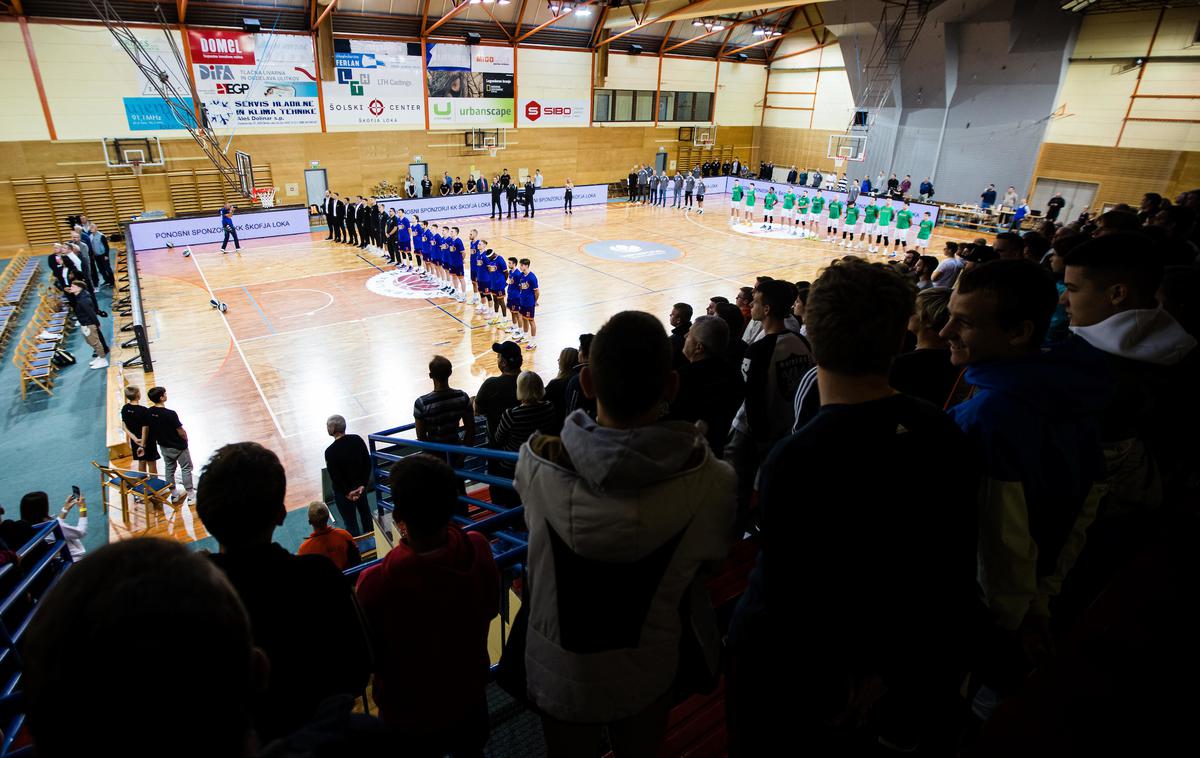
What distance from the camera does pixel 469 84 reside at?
26.9 metres

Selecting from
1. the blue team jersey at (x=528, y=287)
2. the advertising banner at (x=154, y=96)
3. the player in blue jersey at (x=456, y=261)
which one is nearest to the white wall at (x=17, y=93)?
the advertising banner at (x=154, y=96)

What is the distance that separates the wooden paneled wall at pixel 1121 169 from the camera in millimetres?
20859

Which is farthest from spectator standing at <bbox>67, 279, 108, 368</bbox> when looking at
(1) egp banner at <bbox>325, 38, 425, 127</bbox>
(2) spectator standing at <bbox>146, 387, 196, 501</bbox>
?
(1) egp banner at <bbox>325, 38, 425, 127</bbox>

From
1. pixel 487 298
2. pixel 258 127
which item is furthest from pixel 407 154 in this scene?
pixel 487 298

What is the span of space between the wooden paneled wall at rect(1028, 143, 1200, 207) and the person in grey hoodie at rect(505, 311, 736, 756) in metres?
27.9

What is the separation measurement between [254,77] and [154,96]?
3181mm

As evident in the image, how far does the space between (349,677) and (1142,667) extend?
10.5 ft

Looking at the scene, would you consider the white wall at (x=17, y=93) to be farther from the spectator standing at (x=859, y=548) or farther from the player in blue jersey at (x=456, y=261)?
the spectator standing at (x=859, y=548)

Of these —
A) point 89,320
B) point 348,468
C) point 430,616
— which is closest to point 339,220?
point 89,320

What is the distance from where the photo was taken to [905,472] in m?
1.58

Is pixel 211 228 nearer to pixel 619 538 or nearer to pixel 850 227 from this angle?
pixel 850 227

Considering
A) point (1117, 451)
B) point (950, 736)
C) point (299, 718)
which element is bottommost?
point (950, 736)

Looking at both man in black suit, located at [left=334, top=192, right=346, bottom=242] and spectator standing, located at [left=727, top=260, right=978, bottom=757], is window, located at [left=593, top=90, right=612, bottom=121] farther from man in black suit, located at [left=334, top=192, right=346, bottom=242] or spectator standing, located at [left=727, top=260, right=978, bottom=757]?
spectator standing, located at [left=727, top=260, right=978, bottom=757]

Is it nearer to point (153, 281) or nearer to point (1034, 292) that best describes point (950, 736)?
point (1034, 292)
